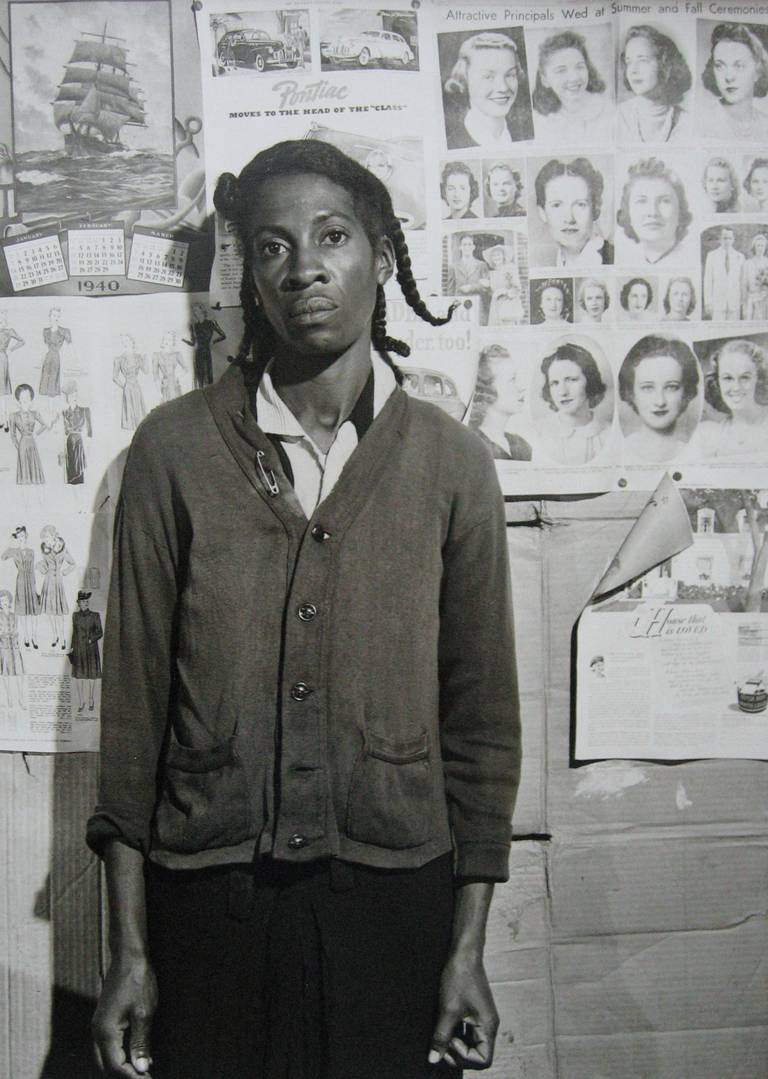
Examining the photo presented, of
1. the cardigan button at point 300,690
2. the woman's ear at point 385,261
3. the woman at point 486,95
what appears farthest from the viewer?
the woman at point 486,95

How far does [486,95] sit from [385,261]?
10.3 inches

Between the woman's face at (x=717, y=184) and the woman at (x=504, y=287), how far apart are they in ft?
0.80

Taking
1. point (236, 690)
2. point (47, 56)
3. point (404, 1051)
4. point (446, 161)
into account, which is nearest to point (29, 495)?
point (236, 690)

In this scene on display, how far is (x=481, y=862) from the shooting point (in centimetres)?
90

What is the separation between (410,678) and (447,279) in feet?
1.51

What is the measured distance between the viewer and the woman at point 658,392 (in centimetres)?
107

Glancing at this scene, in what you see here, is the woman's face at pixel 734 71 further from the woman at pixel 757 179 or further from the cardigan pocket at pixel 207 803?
the cardigan pocket at pixel 207 803

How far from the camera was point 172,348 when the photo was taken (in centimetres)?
105

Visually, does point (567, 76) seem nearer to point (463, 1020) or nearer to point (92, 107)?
point (92, 107)

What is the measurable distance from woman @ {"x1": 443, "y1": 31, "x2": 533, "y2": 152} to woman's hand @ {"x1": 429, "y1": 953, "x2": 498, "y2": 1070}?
87cm

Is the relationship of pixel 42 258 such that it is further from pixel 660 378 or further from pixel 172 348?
pixel 660 378

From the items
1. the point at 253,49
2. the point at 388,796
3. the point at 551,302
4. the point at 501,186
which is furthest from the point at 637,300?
the point at 388,796

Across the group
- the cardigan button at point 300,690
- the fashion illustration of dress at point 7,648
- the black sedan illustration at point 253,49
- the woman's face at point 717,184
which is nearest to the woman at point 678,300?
the woman's face at point 717,184

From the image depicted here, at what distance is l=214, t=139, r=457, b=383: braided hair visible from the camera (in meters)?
0.88
